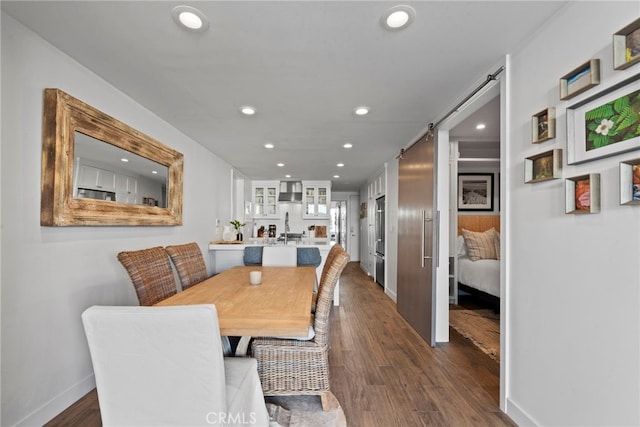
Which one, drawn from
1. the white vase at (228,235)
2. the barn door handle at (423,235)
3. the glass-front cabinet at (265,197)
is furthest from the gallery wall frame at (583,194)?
the glass-front cabinet at (265,197)

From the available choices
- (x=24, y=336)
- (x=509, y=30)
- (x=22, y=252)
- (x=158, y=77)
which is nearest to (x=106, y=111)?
(x=158, y=77)

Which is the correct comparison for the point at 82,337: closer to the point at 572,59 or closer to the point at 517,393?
the point at 517,393

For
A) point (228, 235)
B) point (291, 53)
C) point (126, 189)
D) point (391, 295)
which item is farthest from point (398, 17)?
point (391, 295)

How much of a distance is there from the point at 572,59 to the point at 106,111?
2984 mm

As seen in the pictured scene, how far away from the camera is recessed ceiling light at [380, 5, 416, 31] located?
4.53 feet

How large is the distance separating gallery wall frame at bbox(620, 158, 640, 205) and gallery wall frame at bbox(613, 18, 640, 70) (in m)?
0.38

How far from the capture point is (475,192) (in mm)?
4965

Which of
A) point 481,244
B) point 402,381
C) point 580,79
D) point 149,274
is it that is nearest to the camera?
point 580,79

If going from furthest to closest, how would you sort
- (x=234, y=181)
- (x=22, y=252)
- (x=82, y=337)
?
1. (x=234, y=181)
2. (x=82, y=337)
3. (x=22, y=252)

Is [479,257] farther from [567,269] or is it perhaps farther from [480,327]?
[567,269]

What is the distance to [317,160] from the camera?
4832 mm

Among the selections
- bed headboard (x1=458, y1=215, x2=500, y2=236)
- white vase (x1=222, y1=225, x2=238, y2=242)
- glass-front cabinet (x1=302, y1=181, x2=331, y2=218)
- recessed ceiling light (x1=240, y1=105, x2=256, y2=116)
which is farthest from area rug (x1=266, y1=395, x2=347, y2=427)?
glass-front cabinet (x1=302, y1=181, x2=331, y2=218)

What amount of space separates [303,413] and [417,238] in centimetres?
212

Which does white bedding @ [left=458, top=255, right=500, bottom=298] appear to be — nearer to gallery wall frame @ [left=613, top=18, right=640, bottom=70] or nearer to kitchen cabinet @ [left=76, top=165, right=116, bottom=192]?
gallery wall frame @ [left=613, top=18, right=640, bottom=70]
